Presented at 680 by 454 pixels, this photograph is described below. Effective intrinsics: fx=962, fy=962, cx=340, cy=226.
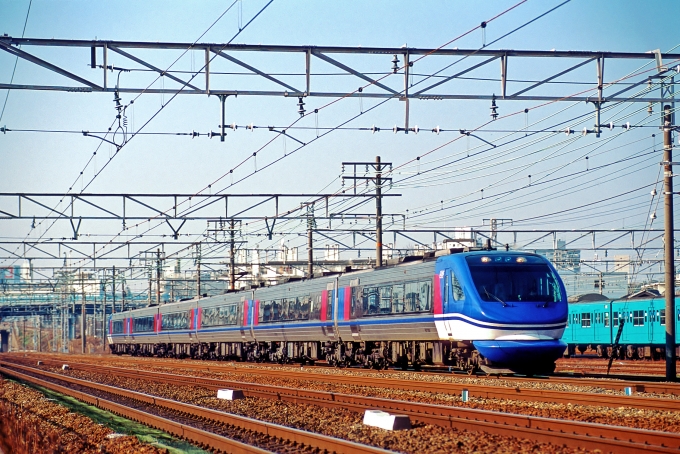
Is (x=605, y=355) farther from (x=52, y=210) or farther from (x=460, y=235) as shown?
(x=52, y=210)

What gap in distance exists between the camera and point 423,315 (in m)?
24.8

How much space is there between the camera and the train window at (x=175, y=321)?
51.2 metres

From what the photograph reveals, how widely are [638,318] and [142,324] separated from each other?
3353 centimetres

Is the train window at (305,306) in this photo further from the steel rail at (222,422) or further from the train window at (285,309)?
the steel rail at (222,422)

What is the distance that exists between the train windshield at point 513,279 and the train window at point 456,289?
19.6 inches

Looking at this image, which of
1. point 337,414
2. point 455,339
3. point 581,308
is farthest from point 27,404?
point 581,308

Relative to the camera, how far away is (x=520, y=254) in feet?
76.2

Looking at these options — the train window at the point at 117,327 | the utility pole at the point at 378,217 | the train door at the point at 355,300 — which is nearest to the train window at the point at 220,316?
the utility pole at the point at 378,217

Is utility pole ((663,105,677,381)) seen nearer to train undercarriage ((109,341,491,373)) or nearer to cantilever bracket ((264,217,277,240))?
Answer: train undercarriage ((109,341,491,373))

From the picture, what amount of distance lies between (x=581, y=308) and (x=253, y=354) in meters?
15.1

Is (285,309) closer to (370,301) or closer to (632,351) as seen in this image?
(370,301)

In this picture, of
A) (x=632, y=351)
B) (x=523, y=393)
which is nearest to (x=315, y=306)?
(x=632, y=351)

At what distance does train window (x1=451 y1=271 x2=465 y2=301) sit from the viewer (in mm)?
Answer: 22703

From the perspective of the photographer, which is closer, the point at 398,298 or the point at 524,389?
the point at 524,389
